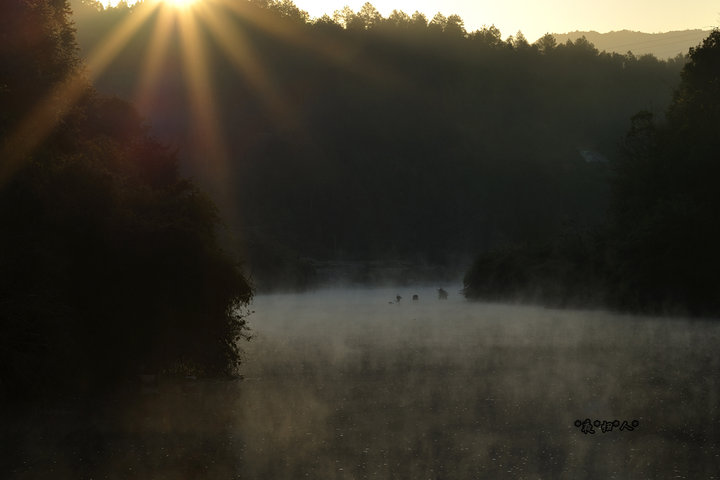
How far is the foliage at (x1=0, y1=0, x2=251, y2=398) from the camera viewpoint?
28734 mm

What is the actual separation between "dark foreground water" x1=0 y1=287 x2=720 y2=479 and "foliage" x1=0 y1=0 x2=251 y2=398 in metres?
1.46

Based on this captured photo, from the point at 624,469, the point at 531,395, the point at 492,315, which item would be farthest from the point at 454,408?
the point at 492,315

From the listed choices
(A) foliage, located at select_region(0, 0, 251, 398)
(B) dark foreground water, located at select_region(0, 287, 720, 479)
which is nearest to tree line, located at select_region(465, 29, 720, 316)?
(B) dark foreground water, located at select_region(0, 287, 720, 479)

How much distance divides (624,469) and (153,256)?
20.0 meters

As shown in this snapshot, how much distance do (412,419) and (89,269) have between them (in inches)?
504

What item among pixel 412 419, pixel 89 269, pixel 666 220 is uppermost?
pixel 666 220

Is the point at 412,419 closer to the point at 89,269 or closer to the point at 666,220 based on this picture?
the point at 89,269

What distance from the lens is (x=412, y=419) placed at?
2559 cm

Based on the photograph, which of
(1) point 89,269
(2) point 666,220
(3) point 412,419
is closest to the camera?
(3) point 412,419

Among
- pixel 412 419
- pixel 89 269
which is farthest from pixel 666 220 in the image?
pixel 412 419

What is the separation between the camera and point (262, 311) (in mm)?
87000

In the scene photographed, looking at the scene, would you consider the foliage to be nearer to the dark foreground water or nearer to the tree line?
the dark foreground water

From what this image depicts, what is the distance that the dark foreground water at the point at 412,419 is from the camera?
19906 mm

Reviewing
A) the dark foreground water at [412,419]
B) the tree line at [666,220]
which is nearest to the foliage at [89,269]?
the dark foreground water at [412,419]
